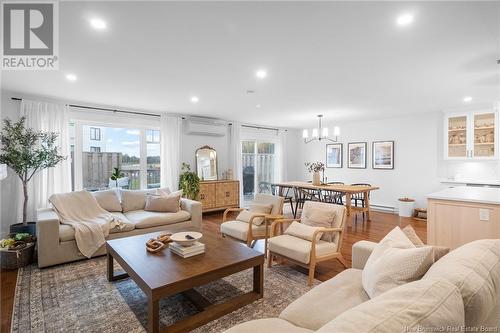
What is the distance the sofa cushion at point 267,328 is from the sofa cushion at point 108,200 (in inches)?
141

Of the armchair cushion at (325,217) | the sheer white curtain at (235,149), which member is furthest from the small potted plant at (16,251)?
the sheer white curtain at (235,149)

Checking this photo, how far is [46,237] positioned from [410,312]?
3.66 m

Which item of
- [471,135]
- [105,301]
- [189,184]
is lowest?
[105,301]

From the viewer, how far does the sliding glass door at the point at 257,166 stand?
7.52m

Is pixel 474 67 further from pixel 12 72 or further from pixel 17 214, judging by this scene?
pixel 17 214

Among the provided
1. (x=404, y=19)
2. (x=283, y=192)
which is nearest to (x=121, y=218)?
(x=404, y=19)

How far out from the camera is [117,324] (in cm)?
198

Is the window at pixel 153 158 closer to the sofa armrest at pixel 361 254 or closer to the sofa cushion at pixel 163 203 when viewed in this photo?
the sofa cushion at pixel 163 203

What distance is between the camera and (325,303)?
150 centimetres

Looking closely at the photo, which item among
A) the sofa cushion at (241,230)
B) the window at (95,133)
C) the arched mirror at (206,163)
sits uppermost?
the window at (95,133)

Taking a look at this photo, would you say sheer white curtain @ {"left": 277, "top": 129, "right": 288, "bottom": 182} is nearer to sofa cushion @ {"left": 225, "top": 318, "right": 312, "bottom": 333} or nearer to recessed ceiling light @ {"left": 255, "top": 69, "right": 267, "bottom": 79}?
recessed ceiling light @ {"left": 255, "top": 69, "right": 267, "bottom": 79}

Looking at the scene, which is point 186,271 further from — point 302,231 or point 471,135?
point 471,135

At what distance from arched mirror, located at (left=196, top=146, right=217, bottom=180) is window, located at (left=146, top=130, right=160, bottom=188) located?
960 mm

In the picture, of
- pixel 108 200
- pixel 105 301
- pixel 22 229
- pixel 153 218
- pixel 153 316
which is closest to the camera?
pixel 153 316
